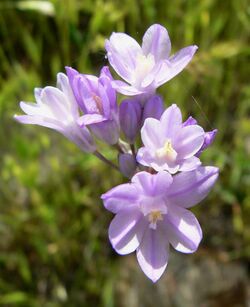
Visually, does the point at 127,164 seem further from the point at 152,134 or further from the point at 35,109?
the point at 35,109

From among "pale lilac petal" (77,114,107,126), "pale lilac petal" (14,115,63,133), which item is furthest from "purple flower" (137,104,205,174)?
"pale lilac petal" (14,115,63,133)

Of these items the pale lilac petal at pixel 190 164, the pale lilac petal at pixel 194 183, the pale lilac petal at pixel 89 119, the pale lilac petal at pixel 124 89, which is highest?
the pale lilac petal at pixel 124 89

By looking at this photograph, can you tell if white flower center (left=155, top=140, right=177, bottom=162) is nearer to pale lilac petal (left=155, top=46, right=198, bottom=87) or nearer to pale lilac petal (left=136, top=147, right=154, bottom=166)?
pale lilac petal (left=136, top=147, right=154, bottom=166)

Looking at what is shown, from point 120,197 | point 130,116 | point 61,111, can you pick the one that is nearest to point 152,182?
point 120,197

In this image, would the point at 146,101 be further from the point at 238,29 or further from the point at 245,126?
the point at 238,29

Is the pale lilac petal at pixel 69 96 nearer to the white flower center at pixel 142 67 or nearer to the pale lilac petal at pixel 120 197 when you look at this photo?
the white flower center at pixel 142 67

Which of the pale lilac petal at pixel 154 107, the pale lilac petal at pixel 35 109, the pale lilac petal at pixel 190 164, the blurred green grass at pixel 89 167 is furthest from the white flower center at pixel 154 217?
the blurred green grass at pixel 89 167
